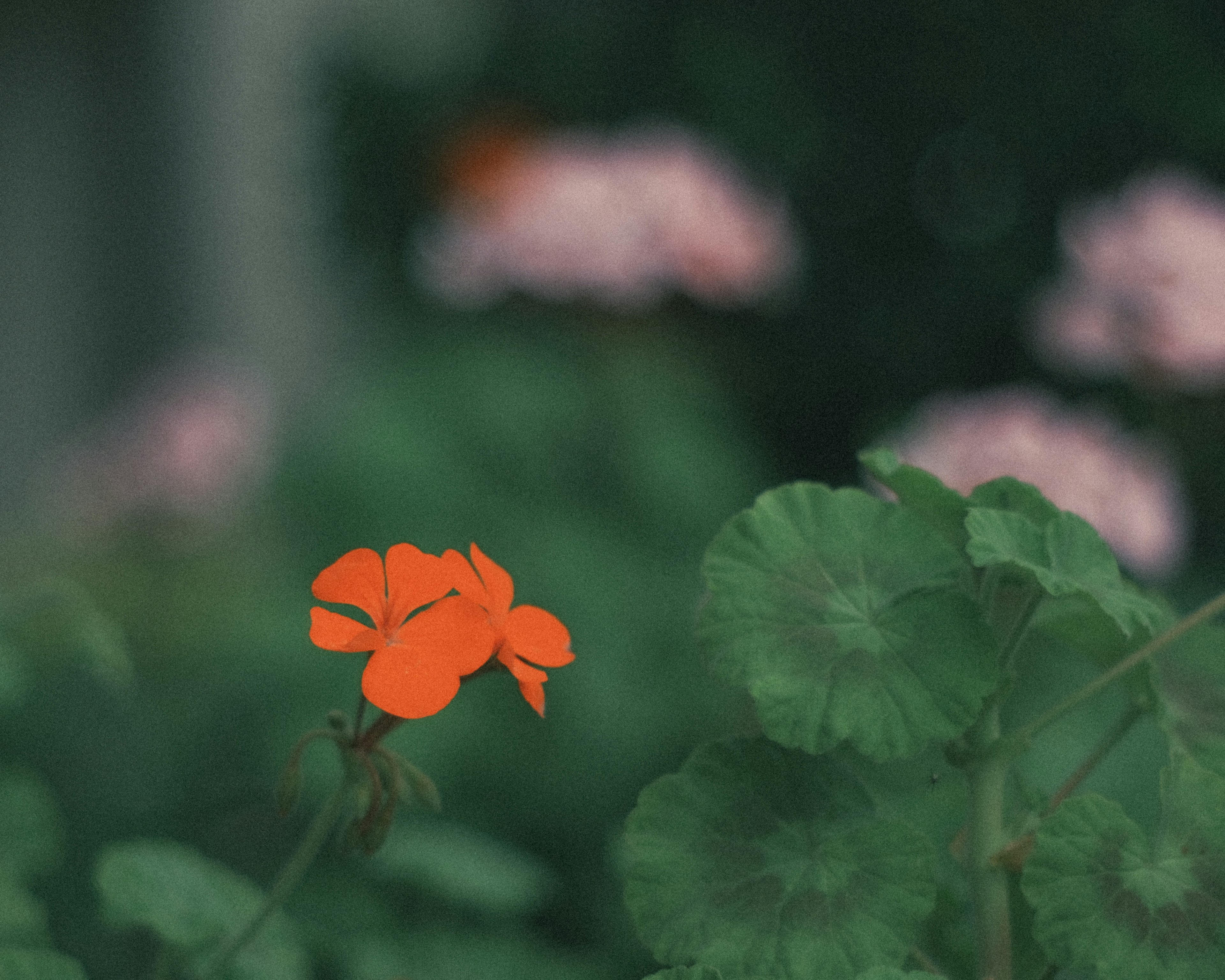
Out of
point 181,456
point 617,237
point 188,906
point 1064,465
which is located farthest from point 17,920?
point 181,456

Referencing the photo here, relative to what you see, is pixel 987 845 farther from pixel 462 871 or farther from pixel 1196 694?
pixel 462 871

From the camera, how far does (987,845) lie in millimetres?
437

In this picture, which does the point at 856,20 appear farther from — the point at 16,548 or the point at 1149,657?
the point at 1149,657

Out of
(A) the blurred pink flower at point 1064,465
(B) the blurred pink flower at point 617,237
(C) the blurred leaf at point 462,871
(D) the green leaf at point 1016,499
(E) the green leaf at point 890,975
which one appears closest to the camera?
(E) the green leaf at point 890,975

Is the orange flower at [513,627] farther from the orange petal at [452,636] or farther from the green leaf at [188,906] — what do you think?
the green leaf at [188,906]

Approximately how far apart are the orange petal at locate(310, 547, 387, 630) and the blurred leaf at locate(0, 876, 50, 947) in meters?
0.22

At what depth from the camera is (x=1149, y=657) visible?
45cm

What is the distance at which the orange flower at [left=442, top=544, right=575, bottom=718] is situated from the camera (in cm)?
42

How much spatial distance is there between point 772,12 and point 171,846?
253 centimetres

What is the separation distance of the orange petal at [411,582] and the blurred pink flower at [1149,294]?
3.17 ft

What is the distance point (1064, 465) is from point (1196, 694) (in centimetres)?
56

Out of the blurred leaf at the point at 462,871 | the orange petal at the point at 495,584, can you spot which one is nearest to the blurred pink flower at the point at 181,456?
the blurred leaf at the point at 462,871

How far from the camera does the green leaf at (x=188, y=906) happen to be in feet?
1.74

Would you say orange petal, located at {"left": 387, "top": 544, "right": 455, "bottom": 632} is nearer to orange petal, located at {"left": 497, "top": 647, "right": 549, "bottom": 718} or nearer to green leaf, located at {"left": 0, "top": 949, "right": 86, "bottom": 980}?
orange petal, located at {"left": 497, "top": 647, "right": 549, "bottom": 718}
